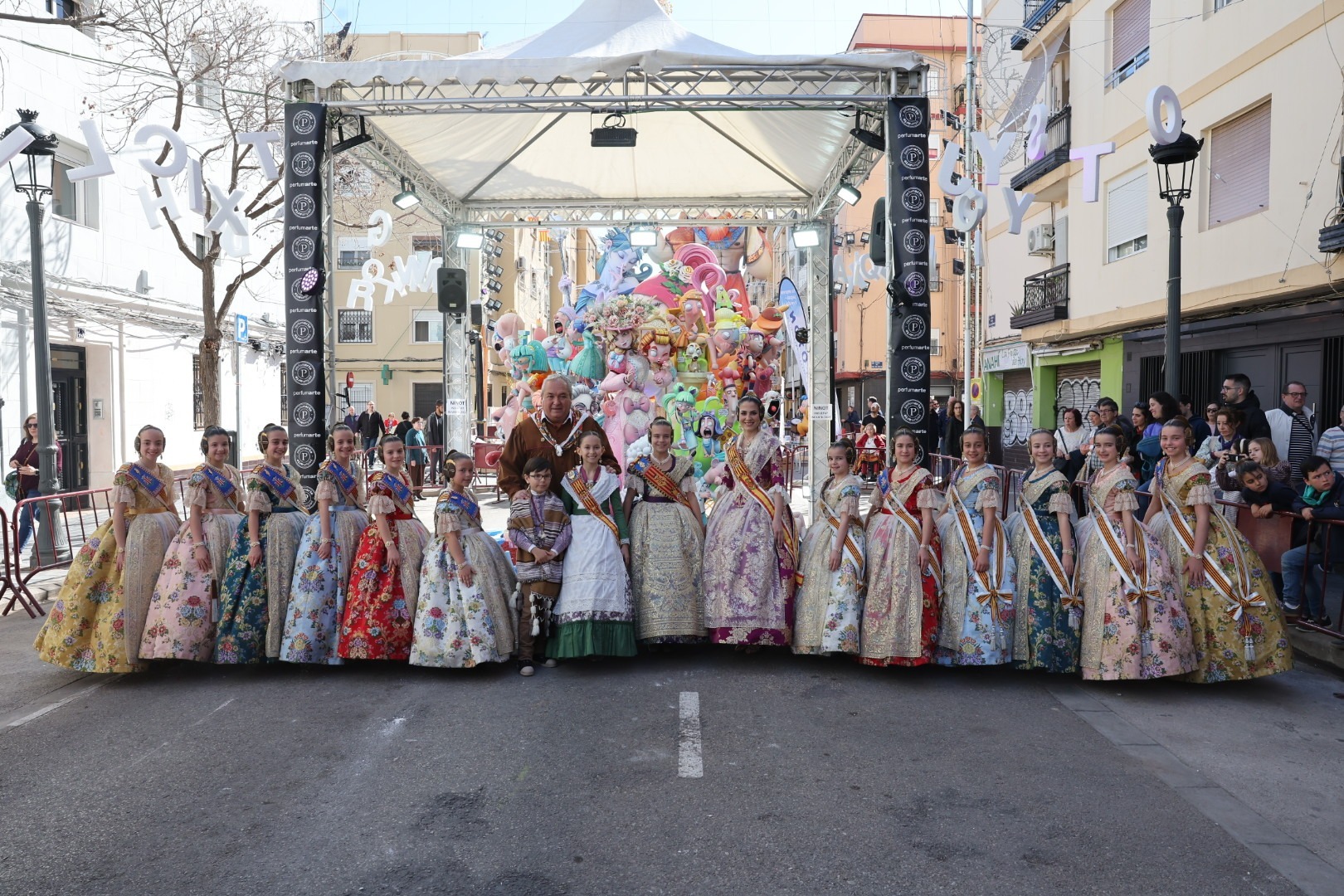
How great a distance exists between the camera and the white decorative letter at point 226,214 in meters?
8.71

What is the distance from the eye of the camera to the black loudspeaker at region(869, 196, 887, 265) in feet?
32.4

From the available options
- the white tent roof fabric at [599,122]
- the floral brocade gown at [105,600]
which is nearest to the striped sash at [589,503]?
the floral brocade gown at [105,600]

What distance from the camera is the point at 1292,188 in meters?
11.5

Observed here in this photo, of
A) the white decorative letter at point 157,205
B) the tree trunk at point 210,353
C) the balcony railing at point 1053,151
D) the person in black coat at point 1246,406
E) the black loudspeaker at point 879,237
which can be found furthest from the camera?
the balcony railing at point 1053,151

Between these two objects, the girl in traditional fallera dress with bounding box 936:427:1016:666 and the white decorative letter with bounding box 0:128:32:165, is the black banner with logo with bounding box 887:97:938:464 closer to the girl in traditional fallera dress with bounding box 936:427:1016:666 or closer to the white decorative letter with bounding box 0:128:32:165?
the girl in traditional fallera dress with bounding box 936:427:1016:666

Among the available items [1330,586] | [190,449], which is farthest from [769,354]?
[190,449]

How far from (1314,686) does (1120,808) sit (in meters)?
3.03

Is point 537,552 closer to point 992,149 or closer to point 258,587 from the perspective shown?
point 258,587

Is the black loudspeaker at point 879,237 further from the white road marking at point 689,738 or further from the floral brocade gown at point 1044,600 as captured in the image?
the white road marking at point 689,738

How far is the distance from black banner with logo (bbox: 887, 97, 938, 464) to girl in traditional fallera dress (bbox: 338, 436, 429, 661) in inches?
170

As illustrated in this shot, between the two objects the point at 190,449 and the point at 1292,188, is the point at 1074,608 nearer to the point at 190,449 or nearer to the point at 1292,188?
the point at 1292,188


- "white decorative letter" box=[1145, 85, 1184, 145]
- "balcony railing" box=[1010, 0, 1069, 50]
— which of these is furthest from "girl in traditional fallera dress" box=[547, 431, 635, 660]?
"balcony railing" box=[1010, 0, 1069, 50]

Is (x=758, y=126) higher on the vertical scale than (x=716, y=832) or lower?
higher

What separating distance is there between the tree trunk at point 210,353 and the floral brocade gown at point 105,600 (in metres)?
9.04
